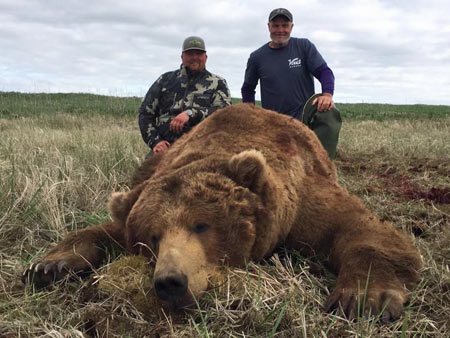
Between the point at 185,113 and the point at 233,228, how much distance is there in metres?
2.80

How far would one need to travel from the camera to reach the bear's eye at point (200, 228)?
83.0 inches

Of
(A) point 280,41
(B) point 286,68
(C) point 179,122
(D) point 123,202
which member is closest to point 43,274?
(D) point 123,202

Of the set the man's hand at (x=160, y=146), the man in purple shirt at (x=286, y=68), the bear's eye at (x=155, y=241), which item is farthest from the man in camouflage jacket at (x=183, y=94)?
the bear's eye at (x=155, y=241)

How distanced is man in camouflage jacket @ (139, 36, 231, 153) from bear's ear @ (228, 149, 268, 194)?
9.29 ft

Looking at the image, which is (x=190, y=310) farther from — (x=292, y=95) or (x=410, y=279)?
(x=292, y=95)

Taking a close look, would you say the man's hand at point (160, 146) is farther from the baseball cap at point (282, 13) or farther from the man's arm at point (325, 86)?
the baseball cap at point (282, 13)

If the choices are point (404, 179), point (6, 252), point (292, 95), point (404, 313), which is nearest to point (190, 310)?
point (404, 313)

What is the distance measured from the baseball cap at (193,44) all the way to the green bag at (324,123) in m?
1.32

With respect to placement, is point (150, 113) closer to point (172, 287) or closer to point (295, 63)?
point (295, 63)

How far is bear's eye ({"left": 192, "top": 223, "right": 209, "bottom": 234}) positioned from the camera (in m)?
2.11

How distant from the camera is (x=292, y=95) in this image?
18.7ft

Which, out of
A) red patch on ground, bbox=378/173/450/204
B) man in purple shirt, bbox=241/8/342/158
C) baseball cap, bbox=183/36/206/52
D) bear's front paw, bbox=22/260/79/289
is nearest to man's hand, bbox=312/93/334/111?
man in purple shirt, bbox=241/8/342/158

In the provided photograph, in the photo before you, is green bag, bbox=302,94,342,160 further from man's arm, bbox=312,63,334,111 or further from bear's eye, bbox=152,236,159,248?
bear's eye, bbox=152,236,159,248

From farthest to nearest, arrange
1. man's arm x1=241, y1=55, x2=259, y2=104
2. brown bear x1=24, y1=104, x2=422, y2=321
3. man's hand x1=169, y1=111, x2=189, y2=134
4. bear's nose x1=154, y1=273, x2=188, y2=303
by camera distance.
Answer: man's arm x1=241, y1=55, x2=259, y2=104 → man's hand x1=169, y1=111, x2=189, y2=134 → brown bear x1=24, y1=104, x2=422, y2=321 → bear's nose x1=154, y1=273, x2=188, y2=303
